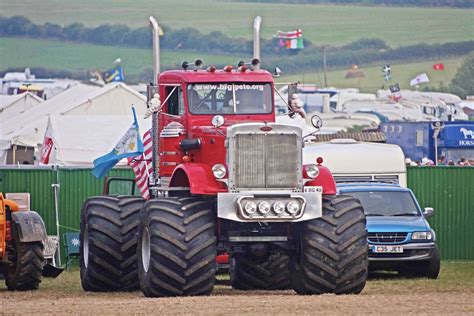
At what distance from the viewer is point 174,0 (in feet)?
278

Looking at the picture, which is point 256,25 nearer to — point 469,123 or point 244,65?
point 244,65

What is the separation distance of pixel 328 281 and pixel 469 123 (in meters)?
26.1

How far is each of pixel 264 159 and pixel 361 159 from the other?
11327mm

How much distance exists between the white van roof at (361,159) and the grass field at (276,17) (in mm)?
54692

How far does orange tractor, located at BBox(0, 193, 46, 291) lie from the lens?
20.6m

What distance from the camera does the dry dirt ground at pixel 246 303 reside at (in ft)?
50.2

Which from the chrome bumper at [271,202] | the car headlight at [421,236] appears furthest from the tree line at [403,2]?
the chrome bumper at [271,202]

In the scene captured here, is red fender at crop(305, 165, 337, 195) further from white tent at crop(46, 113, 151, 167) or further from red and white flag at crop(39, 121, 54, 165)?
red and white flag at crop(39, 121, 54, 165)

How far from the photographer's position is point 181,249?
16984mm

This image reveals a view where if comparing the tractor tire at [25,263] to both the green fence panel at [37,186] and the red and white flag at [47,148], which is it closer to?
the green fence panel at [37,186]

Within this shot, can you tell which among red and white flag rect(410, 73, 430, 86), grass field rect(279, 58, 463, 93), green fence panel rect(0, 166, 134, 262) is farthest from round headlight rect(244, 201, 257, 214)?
grass field rect(279, 58, 463, 93)

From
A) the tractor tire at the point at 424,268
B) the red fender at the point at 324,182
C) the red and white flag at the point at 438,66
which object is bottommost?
the tractor tire at the point at 424,268

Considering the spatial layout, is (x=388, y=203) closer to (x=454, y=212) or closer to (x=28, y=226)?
(x=454, y=212)

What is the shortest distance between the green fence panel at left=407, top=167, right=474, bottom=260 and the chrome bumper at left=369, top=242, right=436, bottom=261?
7.13 meters
